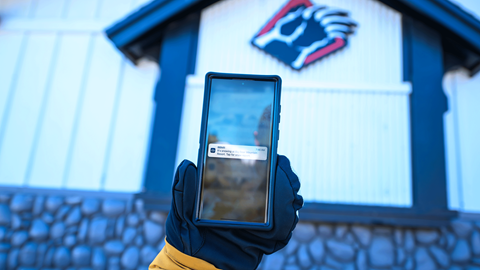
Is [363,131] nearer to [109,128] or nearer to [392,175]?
[392,175]

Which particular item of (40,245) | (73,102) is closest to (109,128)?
(73,102)

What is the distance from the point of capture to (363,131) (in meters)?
4.27

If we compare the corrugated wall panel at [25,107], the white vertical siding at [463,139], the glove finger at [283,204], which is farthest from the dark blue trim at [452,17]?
the corrugated wall panel at [25,107]

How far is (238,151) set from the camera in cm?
126

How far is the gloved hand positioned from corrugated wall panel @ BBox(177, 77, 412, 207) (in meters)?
2.97

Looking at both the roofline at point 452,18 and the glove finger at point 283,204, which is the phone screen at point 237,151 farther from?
the roofline at point 452,18

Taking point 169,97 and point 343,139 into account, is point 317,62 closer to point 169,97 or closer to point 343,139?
point 343,139

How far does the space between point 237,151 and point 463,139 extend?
426cm

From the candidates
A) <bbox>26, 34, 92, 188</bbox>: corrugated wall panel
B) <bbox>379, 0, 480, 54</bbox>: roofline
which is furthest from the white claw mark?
<bbox>26, 34, 92, 188</bbox>: corrugated wall panel

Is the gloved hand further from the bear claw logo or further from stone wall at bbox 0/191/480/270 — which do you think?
the bear claw logo

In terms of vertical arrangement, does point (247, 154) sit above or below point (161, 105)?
below

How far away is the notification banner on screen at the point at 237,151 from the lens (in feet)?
4.10

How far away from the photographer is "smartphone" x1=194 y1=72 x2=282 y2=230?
124cm

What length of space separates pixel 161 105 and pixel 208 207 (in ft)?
11.0
